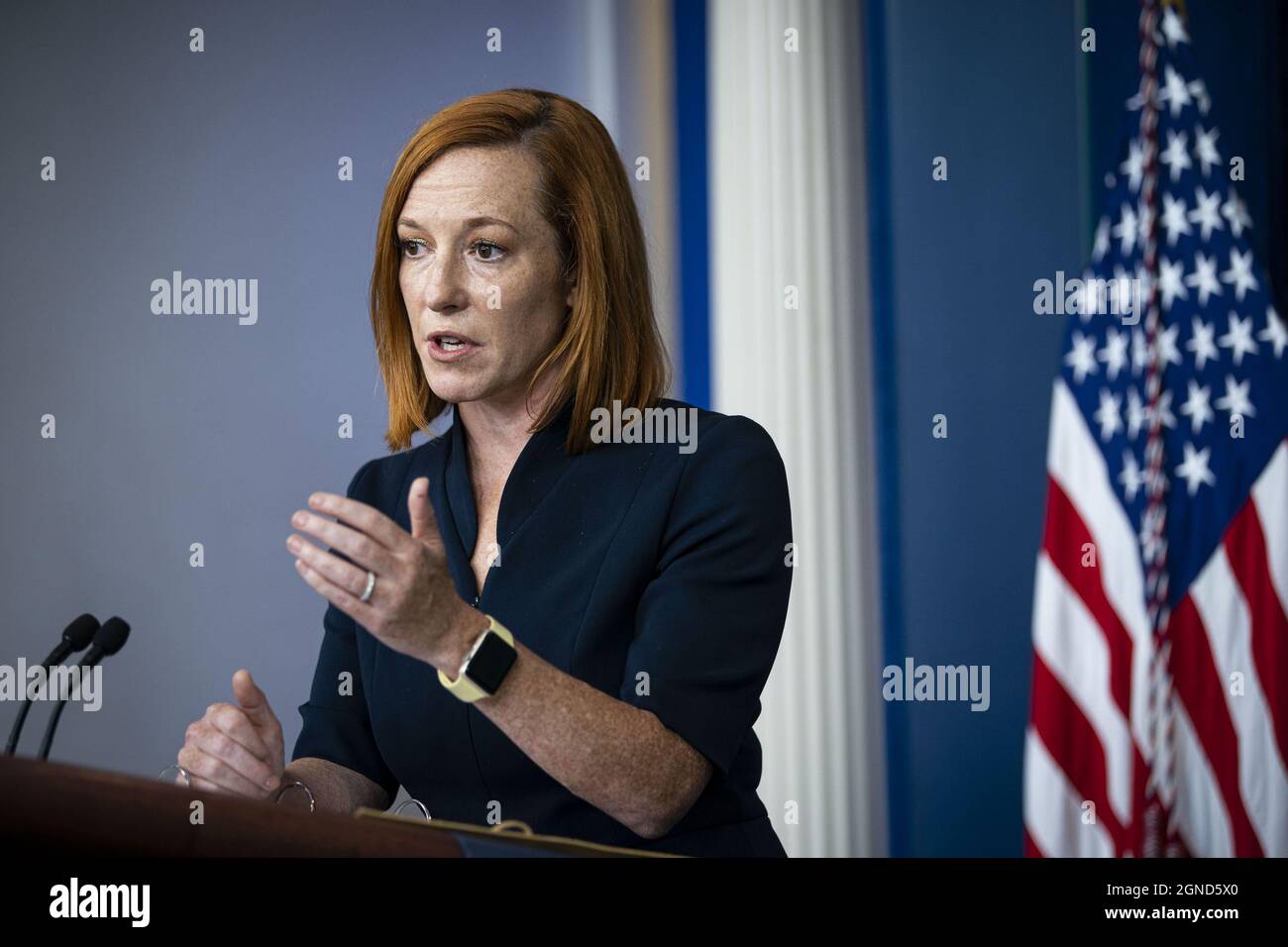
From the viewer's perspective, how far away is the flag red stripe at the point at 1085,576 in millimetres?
2906

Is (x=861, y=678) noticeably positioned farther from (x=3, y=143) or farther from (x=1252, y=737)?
(x=3, y=143)

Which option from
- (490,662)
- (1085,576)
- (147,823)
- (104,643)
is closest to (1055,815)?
(1085,576)

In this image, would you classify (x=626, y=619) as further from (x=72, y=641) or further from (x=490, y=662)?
(x=72, y=641)

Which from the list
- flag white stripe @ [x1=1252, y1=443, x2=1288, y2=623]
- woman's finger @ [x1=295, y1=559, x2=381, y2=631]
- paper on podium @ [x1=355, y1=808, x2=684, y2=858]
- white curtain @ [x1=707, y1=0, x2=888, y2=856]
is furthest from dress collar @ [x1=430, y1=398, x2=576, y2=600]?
flag white stripe @ [x1=1252, y1=443, x2=1288, y2=623]

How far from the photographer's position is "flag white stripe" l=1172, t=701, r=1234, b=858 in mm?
2838

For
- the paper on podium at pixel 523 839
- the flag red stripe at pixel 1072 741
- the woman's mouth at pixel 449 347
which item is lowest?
the flag red stripe at pixel 1072 741

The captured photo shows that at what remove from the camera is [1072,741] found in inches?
115

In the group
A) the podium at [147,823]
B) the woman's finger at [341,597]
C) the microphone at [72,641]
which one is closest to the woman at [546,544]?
the woman's finger at [341,597]

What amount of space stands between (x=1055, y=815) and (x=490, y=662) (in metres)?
1.97

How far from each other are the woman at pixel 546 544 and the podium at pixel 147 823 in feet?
1.40

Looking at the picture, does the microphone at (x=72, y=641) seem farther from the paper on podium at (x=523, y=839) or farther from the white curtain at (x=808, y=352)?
the white curtain at (x=808, y=352)
